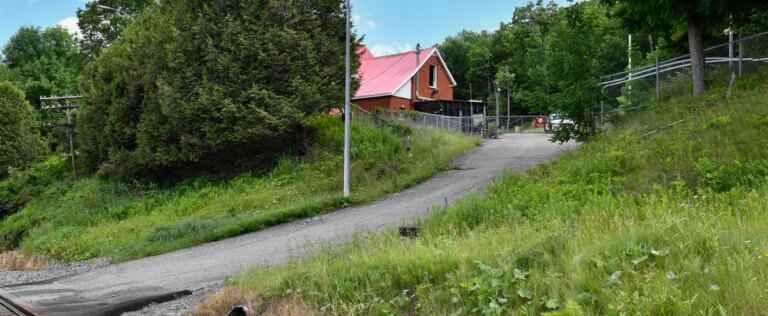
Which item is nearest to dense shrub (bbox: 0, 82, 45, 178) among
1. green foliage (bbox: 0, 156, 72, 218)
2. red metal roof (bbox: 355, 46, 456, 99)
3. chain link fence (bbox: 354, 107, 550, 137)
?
green foliage (bbox: 0, 156, 72, 218)

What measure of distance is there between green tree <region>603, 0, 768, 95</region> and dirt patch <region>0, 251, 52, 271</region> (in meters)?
17.3

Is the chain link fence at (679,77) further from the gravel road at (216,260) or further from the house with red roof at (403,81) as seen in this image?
the house with red roof at (403,81)

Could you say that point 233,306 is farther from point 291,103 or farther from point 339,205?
point 291,103

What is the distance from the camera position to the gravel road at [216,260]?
9219mm

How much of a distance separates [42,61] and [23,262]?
5001cm

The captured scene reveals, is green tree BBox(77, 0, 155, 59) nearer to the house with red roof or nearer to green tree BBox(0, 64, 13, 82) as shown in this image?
the house with red roof

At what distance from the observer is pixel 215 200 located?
19.0 metres

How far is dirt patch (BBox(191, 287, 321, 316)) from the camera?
6.22 meters

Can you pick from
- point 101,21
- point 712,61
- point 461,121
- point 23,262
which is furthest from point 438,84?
point 23,262

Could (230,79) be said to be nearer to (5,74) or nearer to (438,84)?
(438,84)

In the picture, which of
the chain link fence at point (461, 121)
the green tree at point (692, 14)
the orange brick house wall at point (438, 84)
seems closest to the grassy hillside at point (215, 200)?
the chain link fence at point (461, 121)

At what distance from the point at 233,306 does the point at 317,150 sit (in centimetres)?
1409

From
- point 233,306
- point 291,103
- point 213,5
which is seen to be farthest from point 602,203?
point 213,5

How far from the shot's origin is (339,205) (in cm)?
1641
